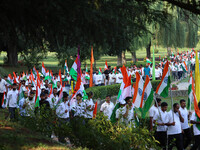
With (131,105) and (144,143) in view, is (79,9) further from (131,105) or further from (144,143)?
(131,105)

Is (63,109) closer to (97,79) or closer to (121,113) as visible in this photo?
(121,113)

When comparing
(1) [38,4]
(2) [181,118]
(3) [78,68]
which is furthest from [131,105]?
(3) [78,68]

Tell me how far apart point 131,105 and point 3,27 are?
4.68m

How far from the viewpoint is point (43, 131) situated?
11797 mm

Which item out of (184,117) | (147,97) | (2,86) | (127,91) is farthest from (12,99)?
(184,117)

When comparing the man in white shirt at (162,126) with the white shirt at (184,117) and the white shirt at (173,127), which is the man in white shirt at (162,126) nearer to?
the white shirt at (173,127)

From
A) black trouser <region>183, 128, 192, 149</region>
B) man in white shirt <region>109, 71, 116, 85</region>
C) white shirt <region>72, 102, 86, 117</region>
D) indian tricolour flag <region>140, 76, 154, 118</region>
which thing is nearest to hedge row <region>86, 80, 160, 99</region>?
man in white shirt <region>109, 71, 116, 85</region>

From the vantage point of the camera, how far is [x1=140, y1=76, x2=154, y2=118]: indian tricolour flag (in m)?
11.5

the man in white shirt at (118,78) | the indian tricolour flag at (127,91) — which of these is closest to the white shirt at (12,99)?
the indian tricolour flag at (127,91)

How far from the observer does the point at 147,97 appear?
11.6 m

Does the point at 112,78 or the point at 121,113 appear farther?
the point at 112,78

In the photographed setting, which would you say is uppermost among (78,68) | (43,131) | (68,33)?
(68,33)

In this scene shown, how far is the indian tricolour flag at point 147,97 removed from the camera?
454 inches

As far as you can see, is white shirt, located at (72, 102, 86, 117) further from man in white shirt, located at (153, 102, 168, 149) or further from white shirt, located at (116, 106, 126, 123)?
man in white shirt, located at (153, 102, 168, 149)
